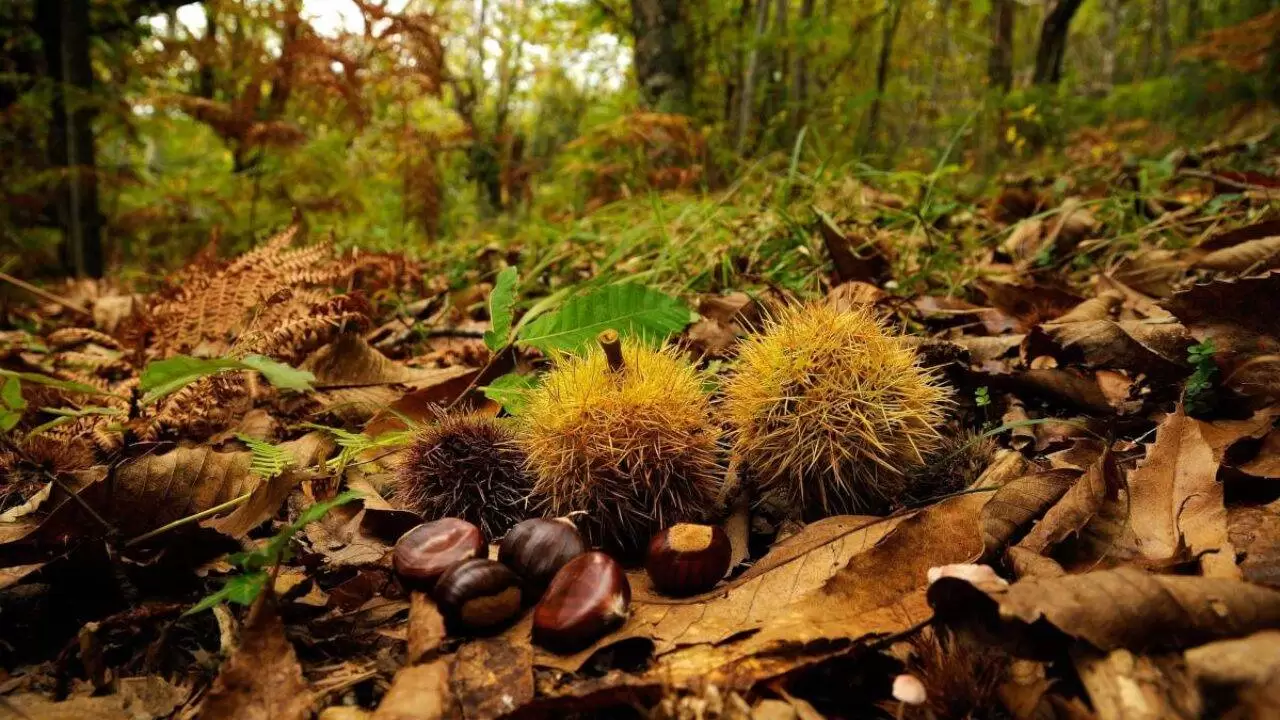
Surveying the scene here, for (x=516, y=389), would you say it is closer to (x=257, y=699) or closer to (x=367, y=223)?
(x=257, y=699)

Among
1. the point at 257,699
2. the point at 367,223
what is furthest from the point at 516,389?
the point at 367,223

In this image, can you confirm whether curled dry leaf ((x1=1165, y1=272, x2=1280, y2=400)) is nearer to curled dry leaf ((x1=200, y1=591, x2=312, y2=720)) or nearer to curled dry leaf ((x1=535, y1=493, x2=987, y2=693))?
curled dry leaf ((x1=535, y1=493, x2=987, y2=693))

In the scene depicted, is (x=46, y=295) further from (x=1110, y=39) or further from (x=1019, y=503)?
(x=1110, y=39)

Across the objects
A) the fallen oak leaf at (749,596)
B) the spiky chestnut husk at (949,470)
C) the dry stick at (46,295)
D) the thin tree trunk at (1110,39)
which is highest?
the thin tree trunk at (1110,39)

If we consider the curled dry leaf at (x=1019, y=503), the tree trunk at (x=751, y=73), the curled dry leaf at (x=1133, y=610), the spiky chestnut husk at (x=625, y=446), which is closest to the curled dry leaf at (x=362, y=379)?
the spiky chestnut husk at (x=625, y=446)

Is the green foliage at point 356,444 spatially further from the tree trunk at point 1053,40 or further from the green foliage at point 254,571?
the tree trunk at point 1053,40

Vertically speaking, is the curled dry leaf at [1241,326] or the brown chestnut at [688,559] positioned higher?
the curled dry leaf at [1241,326]
